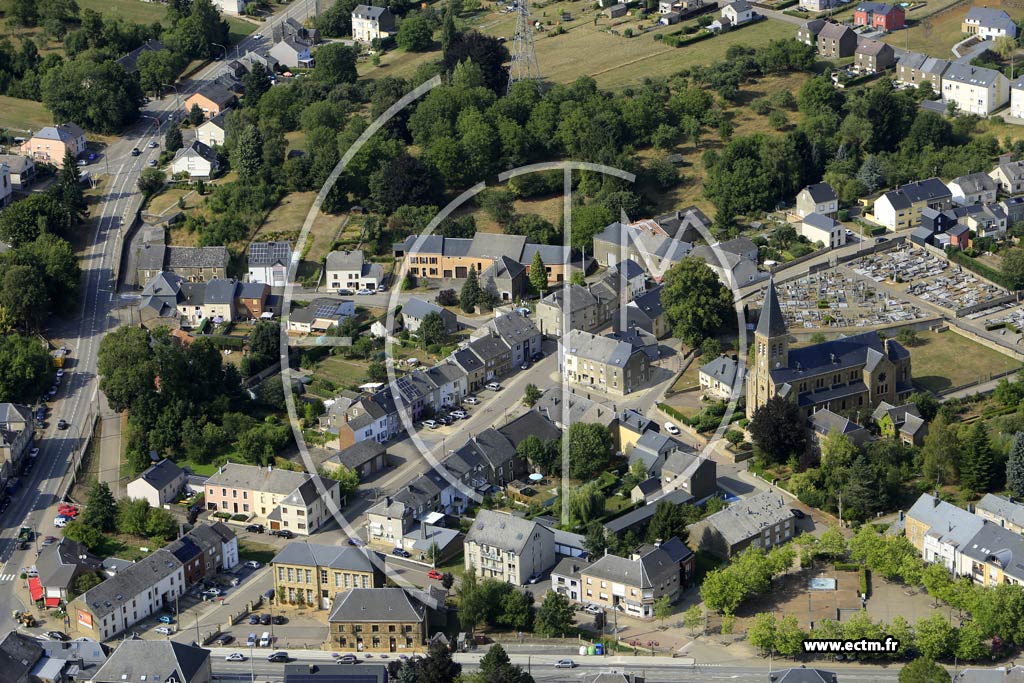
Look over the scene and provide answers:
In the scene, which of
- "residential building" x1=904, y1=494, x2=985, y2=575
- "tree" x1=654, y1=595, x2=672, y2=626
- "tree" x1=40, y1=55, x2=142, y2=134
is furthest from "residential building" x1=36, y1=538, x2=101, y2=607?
"tree" x1=40, y1=55, x2=142, y2=134

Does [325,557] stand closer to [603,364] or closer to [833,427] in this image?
[603,364]

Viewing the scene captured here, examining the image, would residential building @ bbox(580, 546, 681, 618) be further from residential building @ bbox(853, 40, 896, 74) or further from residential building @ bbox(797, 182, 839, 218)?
residential building @ bbox(853, 40, 896, 74)

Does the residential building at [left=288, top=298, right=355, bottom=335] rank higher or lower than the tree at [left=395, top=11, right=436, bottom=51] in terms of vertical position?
lower

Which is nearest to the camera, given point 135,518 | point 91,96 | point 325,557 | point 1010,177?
point 325,557

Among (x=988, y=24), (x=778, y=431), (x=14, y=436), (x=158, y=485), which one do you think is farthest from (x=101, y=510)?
(x=988, y=24)

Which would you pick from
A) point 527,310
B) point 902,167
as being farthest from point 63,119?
point 902,167

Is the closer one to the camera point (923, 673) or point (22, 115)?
point (923, 673)
